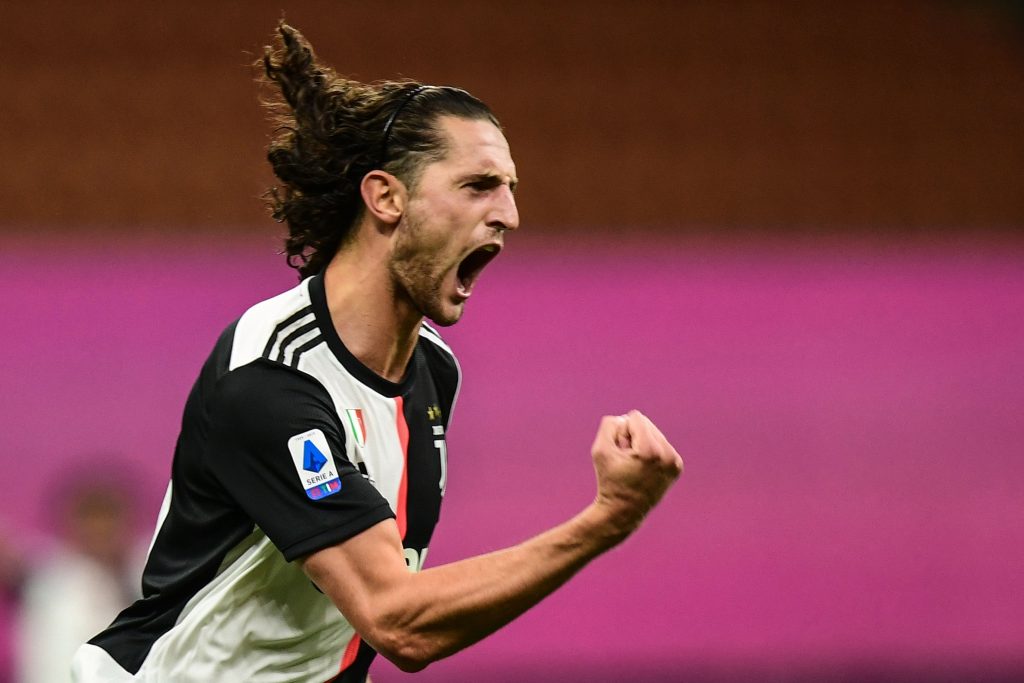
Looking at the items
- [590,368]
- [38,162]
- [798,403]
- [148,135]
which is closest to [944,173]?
[798,403]

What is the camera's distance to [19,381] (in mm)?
7242

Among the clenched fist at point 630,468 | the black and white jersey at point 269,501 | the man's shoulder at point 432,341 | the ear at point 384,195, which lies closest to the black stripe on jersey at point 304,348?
the black and white jersey at point 269,501

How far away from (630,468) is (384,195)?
938 mm

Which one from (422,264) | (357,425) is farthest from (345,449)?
(422,264)

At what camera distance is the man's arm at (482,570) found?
2.60 metres

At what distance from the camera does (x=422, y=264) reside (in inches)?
123

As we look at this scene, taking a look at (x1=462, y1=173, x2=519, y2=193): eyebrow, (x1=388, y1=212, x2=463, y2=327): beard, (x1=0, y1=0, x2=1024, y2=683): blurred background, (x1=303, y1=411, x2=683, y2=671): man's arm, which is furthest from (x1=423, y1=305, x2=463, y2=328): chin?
(x1=0, y1=0, x2=1024, y2=683): blurred background

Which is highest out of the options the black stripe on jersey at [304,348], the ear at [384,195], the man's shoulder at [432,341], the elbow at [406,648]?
the ear at [384,195]

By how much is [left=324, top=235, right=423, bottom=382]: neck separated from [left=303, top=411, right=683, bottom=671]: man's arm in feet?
1.56

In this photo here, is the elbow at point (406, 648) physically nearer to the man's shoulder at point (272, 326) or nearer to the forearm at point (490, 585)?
the forearm at point (490, 585)

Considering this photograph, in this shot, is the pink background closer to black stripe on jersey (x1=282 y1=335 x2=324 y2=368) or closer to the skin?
the skin

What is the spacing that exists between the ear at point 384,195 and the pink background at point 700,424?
414 cm

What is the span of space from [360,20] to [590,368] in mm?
3489

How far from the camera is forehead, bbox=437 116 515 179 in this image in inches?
122
